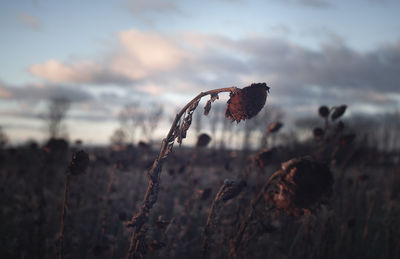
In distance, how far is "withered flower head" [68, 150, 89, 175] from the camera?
2.37 m

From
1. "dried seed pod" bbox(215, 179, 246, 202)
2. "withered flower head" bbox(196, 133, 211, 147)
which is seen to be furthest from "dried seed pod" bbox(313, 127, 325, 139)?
"dried seed pod" bbox(215, 179, 246, 202)

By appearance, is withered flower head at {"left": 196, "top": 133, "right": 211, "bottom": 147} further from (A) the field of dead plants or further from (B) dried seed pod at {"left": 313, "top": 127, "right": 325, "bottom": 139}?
(B) dried seed pod at {"left": 313, "top": 127, "right": 325, "bottom": 139}

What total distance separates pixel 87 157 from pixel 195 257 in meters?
2.82

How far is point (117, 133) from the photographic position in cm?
1444

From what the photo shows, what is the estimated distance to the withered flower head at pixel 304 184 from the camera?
1.41 meters

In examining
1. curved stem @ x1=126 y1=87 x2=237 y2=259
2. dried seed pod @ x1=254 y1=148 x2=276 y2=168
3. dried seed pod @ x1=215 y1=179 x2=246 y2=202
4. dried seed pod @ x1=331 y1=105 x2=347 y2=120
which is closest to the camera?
curved stem @ x1=126 y1=87 x2=237 y2=259

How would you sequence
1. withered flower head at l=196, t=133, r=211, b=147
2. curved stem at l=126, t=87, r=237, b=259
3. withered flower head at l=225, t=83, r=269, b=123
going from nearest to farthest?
withered flower head at l=225, t=83, r=269, b=123
curved stem at l=126, t=87, r=237, b=259
withered flower head at l=196, t=133, r=211, b=147

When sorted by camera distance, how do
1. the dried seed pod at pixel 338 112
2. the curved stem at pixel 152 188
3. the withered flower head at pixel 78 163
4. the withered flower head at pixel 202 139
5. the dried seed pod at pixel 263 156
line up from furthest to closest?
the withered flower head at pixel 202 139 → the dried seed pod at pixel 338 112 → the dried seed pod at pixel 263 156 → the withered flower head at pixel 78 163 → the curved stem at pixel 152 188

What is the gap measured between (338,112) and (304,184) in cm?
310

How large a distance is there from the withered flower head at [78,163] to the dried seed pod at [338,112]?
357cm

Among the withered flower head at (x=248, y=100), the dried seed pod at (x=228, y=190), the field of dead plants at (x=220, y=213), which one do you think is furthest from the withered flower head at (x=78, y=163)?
the withered flower head at (x=248, y=100)

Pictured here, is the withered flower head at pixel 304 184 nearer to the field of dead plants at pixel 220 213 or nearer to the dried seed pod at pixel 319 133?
the field of dead plants at pixel 220 213

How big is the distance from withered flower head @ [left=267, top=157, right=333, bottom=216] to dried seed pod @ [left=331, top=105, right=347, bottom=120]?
298cm

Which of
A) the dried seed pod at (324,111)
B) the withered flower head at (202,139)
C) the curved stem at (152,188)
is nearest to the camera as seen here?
the curved stem at (152,188)
